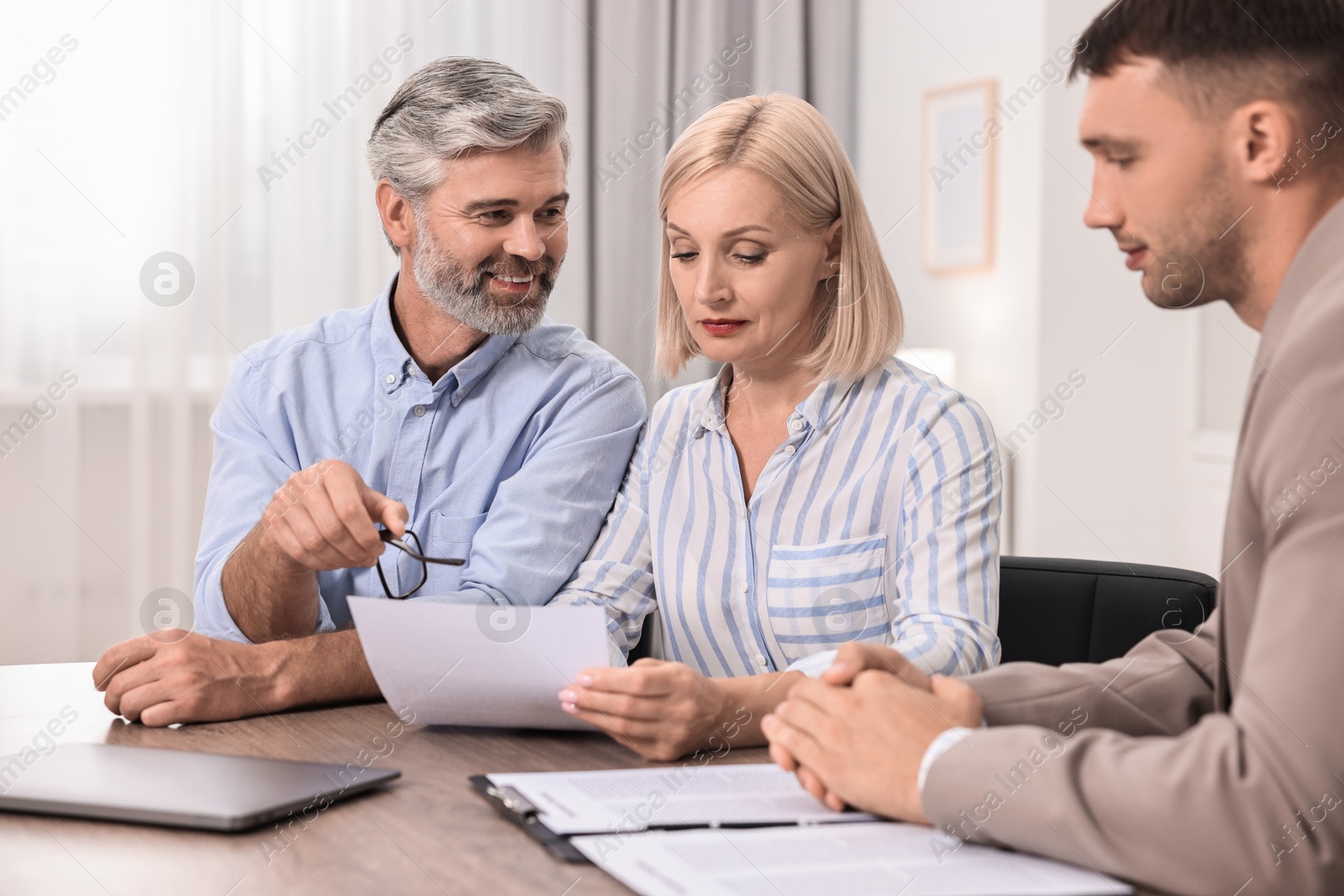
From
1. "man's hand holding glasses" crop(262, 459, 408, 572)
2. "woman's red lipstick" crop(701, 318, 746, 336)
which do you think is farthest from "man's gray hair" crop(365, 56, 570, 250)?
"man's hand holding glasses" crop(262, 459, 408, 572)

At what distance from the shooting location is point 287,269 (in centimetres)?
Result: 347

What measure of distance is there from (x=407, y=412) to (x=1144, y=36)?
1.17m

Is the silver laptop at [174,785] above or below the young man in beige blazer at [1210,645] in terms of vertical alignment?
below

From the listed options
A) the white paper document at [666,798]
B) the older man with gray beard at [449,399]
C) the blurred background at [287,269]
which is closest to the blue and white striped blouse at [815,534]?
the older man with gray beard at [449,399]

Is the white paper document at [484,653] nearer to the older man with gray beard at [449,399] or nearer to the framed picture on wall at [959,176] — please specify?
the older man with gray beard at [449,399]

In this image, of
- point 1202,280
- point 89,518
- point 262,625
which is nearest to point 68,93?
point 89,518

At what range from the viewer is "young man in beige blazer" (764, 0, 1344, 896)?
751mm

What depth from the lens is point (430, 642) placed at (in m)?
1.23

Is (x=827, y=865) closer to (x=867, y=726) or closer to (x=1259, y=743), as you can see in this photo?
(x=867, y=726)

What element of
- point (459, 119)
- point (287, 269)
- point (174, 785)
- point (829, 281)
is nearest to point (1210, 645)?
point (829, 281)

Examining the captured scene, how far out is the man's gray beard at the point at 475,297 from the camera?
186 cm

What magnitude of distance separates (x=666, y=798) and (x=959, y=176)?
9.84ft

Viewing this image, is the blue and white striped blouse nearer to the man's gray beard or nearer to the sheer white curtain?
the man's gray beard

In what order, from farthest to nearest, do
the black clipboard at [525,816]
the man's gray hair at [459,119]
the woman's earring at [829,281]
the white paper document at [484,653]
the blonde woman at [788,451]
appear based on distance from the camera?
the man's gray hair at [459,119] → the woman's earring at [829,281] → the blonde woman at [788,451] → the white paper document at [484,653] → the black clipboard at [525,816]
